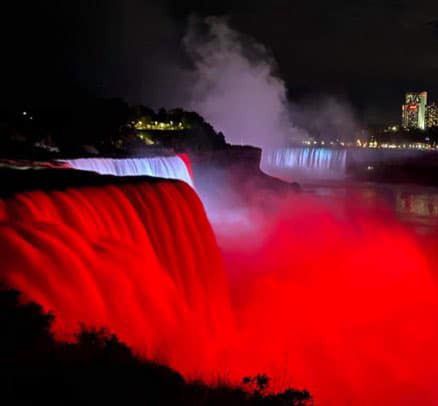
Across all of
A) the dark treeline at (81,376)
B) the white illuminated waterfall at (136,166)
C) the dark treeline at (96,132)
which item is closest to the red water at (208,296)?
the dark treeline at (81,376)

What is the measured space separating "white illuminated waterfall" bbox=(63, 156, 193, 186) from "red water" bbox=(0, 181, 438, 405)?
3447 mm

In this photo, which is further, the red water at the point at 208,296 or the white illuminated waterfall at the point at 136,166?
the white illuminated waterfall at the point at 136,166

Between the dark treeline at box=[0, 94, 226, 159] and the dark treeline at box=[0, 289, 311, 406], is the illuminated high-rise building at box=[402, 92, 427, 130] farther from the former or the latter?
the dark treeline at box=[0, 289, 311, 406]

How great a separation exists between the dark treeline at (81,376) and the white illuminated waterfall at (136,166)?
9.30 meters

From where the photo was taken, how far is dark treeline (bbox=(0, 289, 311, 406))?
3.56m

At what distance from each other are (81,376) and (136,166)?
43.2 ft

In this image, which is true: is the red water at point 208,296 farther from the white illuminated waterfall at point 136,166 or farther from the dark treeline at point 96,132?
the dark treeline at point 96,132

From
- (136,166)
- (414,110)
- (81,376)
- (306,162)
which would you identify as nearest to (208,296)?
(81,376)

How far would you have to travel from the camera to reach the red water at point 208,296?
6.74 metres

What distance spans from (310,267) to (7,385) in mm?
15204

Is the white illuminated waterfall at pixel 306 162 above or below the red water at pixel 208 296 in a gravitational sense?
above

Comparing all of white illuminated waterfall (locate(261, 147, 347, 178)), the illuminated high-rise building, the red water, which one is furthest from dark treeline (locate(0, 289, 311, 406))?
the illuminated high-rise building

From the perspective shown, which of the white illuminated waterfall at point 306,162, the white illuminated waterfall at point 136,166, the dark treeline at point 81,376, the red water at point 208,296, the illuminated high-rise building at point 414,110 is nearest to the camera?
the dark treeline at point 81,376

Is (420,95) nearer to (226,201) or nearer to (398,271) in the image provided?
(226,201)
